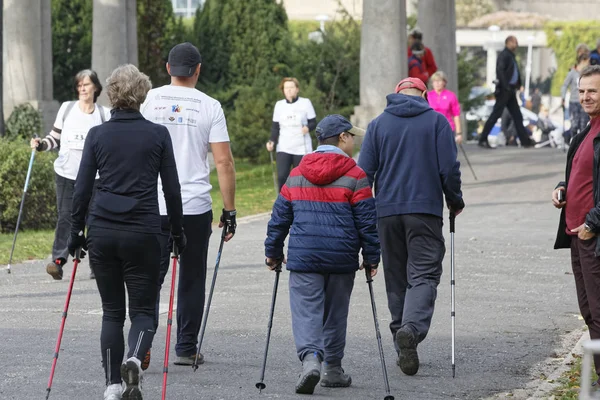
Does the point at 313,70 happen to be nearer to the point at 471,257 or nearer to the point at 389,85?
the point at 389,85

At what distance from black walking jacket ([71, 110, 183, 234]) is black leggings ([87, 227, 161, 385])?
70mm

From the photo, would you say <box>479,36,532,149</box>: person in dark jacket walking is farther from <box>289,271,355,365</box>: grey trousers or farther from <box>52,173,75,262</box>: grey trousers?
<box>289,271,355,365</box>: grey trousers

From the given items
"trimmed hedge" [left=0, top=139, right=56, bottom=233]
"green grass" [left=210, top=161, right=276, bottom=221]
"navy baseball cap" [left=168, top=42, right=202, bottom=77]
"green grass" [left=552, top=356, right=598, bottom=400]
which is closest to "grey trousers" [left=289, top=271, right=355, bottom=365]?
"green grass" [left=552, top=356, right=598, bottom=400]

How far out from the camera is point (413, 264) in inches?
333

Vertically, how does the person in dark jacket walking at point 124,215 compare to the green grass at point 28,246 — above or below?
above

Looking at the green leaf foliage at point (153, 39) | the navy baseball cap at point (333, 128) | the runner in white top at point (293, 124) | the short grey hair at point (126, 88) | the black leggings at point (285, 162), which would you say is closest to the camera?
the short grey hair at point (126, 88)

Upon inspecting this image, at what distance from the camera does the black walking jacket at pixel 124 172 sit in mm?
6863

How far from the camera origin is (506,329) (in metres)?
10.1

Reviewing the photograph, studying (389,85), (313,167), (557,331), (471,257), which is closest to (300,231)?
(313,167)

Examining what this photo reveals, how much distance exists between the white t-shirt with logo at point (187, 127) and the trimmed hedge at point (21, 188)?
8854 millimetres

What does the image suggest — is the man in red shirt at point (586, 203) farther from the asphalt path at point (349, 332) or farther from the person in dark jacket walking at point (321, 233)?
the person in dark jacket walking at point (321, 233)

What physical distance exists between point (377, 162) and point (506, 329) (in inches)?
88.1

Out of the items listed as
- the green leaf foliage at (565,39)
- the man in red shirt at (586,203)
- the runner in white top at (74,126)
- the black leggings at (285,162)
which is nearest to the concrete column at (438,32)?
the black leggings at (285,162)

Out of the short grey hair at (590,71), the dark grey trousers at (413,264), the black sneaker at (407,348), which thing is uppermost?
the short grey hair at (590,71)
